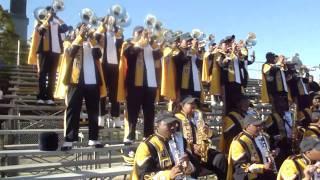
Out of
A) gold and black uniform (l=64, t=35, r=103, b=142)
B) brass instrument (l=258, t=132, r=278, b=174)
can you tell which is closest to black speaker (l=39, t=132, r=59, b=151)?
gold and black uniform (l=64, t=35, r=103, b=142)

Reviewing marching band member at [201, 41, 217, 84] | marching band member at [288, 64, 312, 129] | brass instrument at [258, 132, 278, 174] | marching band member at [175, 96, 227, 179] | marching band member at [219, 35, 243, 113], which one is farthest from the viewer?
marching band member at [288, 64, 312, 129]

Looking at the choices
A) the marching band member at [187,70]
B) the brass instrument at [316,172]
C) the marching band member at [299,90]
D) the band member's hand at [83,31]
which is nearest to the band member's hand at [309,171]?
the brass instrument at [316,172]

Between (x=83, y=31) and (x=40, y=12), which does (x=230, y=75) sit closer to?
(x=83, y=31)

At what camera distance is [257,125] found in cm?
648

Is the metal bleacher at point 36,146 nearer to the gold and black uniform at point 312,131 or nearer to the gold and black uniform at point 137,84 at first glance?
the gold and black uniform at point 137,84

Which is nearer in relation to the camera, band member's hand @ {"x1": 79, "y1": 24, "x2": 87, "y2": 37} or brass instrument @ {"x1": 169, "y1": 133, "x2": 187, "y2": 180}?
brass instrument @ {"x1": 169, "y1": 133, "x2": 187, "y2": 180}

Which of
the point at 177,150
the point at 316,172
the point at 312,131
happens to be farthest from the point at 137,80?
the point at 316,172

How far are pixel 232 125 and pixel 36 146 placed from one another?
310 centimetres

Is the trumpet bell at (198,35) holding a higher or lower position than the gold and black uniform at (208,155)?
higher

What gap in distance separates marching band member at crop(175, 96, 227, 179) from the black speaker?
5.68 feet

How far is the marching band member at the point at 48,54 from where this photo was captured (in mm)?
8539

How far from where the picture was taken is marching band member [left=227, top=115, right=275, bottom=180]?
20.2 ft

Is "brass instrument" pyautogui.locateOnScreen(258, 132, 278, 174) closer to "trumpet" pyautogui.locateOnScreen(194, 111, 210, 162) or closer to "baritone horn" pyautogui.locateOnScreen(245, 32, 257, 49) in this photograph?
"trumpet" pyautogui.locateOnScreen(194, 111, 210, 162)

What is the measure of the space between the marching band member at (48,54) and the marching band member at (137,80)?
129 cm
